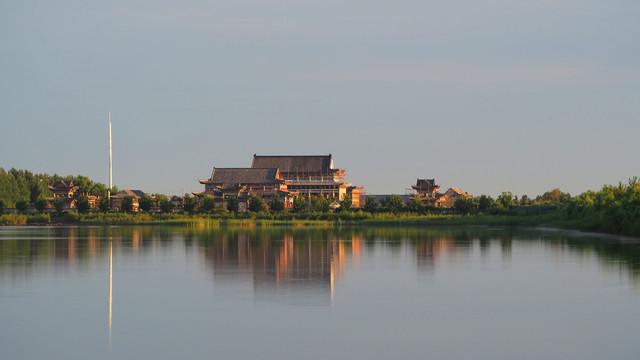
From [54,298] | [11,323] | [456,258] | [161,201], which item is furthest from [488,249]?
[161,201]

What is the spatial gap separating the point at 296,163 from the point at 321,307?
94761 millimetres

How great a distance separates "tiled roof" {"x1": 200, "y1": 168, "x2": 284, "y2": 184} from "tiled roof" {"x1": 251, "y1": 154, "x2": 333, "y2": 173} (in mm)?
7440

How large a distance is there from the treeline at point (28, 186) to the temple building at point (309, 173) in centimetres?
2764

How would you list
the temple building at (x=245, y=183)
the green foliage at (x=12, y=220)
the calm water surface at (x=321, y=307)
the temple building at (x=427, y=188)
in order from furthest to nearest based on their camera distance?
the temple building at (x=427, y=188), the temple building at (x=245, y=183), the green foliage at (x=12, y=220), the calm water surface at (x=321, y=307)

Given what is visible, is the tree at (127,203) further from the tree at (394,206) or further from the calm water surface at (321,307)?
the calm water surface at (321,307)

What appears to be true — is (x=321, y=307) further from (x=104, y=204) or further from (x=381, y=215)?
(x=104, y=204)

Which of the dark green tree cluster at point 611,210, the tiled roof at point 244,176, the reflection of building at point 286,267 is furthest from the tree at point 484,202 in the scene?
the reflection of building at point 286,267

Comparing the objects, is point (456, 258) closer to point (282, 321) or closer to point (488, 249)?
point (488, 249)

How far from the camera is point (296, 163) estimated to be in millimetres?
109250

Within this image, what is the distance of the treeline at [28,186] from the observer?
117062 mm

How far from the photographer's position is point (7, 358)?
1047 cm

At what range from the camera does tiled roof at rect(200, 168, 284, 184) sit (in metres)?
99.4

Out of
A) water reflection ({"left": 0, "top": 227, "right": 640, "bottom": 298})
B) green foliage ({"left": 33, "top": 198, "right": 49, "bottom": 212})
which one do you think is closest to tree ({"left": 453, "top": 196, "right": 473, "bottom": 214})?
water reflection ({"left": 0, "top": 227, "right": 640, "bottom": 298})

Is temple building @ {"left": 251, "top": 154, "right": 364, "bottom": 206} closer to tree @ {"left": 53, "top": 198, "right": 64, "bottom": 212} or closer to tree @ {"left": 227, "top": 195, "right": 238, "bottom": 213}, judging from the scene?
tree @ {"left": 227, "top": 195, "right": 238, "bottom": 213}
